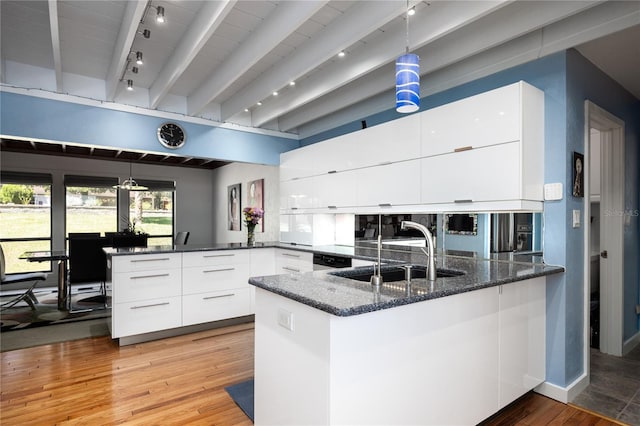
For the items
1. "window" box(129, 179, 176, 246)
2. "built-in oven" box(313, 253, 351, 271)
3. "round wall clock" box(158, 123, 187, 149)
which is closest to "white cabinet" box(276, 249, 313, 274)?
"built-in oven" box(313, 253, 351, 271)

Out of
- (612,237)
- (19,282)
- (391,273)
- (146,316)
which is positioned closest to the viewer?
(391,273)

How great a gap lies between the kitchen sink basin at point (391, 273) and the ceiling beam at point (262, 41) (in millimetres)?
1603

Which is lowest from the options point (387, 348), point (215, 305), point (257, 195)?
point (215, 305)

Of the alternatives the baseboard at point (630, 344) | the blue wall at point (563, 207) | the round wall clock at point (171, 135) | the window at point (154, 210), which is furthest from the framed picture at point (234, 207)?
the baseboard at point (630, 344)

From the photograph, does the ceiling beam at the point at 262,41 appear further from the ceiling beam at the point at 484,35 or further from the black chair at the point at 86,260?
the black chair at the point at 86,260

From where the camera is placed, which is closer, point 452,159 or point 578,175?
point 578,175

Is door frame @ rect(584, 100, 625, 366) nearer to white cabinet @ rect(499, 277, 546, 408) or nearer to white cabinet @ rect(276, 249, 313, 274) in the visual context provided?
white cabinet @ rect(499, 277, 546, 408)

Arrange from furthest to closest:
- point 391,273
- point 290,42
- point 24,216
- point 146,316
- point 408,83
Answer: point 24,216 → point 146,316 → point 290,42 → point 391,273 → point 408,83

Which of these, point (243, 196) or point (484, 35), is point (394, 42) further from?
point (243, 196)

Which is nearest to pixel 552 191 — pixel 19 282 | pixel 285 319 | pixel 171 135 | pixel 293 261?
pixel 285 319

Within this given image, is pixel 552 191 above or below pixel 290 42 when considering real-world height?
below

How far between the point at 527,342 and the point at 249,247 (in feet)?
9.47

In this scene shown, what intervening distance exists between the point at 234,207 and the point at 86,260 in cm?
294

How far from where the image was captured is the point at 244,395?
239 centimetres
